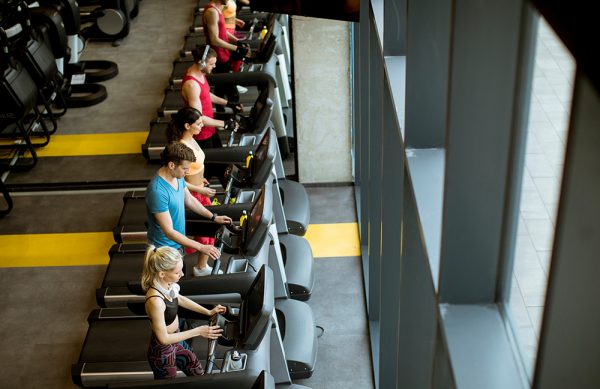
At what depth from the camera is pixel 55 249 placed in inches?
283

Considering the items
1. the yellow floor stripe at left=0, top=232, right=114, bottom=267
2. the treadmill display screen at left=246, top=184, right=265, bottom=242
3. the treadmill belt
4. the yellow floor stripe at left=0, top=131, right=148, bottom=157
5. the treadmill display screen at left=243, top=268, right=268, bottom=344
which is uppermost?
the treadmill display screen at left=246, top=184, right=265, bottom=242

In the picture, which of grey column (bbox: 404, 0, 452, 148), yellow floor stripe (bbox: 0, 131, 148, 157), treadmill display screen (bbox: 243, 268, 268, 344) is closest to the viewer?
grey column (bbox: 404, 0, 452, 148)

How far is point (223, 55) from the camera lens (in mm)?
8273

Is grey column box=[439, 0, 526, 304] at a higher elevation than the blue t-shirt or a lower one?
higher

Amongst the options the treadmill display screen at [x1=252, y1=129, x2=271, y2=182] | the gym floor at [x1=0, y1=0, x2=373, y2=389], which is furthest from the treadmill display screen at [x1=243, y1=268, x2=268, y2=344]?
the treadmill display screen at [x1=252, y1=129, x2=271, y2=182]

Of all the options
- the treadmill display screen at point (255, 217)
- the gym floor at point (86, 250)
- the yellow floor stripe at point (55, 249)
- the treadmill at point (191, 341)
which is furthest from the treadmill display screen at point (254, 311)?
the yellow floor stripe at point (55, 249)

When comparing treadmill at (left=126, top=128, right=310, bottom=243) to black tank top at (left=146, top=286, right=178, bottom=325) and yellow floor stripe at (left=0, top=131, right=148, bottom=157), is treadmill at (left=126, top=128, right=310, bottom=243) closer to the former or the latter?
yellow floor stripe at (left=0, top=131, right=148, bottom=157)

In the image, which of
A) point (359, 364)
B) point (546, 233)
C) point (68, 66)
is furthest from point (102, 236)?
point (546, 233)

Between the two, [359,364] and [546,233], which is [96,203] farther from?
[546,233]

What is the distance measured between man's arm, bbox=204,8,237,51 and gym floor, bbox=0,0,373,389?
1507 millimetres

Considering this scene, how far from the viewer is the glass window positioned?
1743 millimetres

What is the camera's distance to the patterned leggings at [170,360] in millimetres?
4418

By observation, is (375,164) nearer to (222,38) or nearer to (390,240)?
(390,240)

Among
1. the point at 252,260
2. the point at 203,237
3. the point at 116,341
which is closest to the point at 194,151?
the point at 203,237
